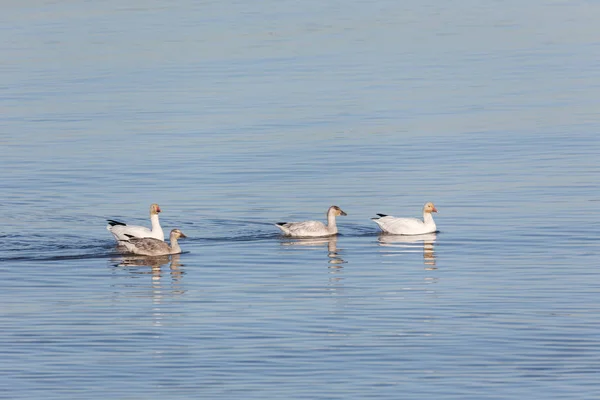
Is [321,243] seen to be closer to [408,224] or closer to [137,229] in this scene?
[408,224]

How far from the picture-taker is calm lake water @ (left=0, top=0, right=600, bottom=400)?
17453 millimetres

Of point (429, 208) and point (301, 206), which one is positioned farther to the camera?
point (301, 206)

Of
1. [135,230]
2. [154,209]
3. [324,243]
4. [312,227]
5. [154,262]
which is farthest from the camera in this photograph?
[154,209]

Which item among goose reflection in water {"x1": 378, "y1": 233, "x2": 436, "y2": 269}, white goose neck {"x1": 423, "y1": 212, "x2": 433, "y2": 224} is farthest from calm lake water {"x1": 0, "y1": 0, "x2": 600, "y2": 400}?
white goose neck {"x1": 423, "y1": 212, "x2": 433, "y2": 224}

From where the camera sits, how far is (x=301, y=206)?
96.2 ft

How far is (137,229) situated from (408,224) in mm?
5071

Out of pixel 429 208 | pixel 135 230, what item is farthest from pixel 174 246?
pixel 429 208

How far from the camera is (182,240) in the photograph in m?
26.7

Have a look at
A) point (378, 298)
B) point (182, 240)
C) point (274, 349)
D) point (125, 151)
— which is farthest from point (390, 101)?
point (274, 349)

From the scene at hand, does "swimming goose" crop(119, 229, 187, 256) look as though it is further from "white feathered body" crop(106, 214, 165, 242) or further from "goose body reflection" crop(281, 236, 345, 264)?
"goose body reflection" crop(281, 236, 345, 264)

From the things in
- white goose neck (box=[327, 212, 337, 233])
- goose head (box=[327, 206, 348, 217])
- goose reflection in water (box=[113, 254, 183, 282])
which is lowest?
goose reflection in water (box=[113, 254, 183, 282])

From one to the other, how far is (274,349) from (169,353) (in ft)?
4.28

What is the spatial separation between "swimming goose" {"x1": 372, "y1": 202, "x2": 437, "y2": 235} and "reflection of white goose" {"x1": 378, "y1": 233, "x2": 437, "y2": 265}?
9 cm

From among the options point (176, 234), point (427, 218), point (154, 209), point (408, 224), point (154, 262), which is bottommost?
point (154, 262)
